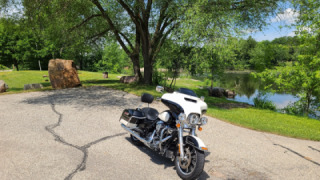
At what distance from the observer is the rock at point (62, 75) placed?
1233cm

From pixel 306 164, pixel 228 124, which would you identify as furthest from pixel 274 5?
pixel 306 164

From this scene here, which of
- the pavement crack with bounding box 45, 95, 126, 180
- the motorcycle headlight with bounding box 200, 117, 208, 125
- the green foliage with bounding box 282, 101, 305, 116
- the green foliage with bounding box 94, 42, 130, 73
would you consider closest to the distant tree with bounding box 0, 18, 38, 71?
A: the green foliage with bounding box 94, 42, 130, 73

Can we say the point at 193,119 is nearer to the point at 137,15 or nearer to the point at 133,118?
the point at 133,118

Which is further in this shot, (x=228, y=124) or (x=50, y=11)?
(x=50, y=11)

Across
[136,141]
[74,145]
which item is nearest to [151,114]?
[136,141]

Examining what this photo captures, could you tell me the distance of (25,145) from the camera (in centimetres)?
437

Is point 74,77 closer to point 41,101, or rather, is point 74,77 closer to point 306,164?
point 41,101

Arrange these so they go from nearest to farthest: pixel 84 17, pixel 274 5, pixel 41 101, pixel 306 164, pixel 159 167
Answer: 1. pixel 159 167
2. pixel 306 164
3. pixel 41 101
4. pixel 274 5
5. pixel 84 17

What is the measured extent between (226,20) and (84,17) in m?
10.1

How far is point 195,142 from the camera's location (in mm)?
3355

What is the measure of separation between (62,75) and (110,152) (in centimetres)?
984

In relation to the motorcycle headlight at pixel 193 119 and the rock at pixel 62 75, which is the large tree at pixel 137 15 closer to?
the rock at pixel 62 75

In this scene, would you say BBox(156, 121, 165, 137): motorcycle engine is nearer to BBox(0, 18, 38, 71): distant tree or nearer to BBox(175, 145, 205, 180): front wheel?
BBox(175, 145, 205, 180): front wheel

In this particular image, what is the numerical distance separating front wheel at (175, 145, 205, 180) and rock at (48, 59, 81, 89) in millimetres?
10827
